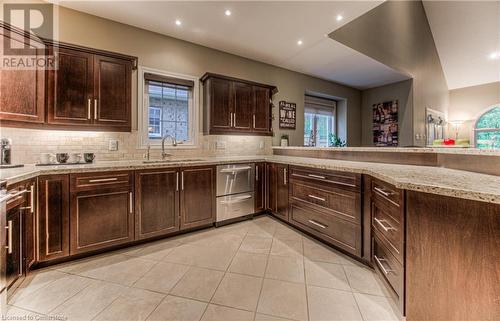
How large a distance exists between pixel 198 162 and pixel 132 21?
2065mm

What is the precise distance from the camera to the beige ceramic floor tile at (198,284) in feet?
5.21

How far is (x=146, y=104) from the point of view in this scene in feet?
9.68

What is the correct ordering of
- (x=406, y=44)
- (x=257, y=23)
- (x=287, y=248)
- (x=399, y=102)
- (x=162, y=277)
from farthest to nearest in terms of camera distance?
1. (x=399, y=102)
2. (x=406, y=44)
3. (x=257, y=23)
4. (x=287, y=248)
5. (x=162, y=277)

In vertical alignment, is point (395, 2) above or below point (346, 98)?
above

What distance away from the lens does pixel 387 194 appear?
1532mm

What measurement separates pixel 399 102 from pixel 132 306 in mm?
6270

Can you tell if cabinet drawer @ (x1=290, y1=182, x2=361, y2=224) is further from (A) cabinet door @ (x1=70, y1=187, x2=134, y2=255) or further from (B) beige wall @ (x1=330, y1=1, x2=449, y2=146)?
(B) beige wall @ (x1=330, y1=1, x2=449, y2=146)

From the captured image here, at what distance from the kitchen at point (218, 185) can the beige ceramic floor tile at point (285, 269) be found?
2cm

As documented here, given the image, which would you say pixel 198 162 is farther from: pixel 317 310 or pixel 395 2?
pixel 395 2

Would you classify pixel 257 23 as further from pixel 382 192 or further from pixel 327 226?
pixel 327 226

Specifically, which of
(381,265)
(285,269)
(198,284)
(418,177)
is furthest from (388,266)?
(198,284)

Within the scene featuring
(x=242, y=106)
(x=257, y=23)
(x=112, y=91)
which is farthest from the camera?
(x=242, y=106)

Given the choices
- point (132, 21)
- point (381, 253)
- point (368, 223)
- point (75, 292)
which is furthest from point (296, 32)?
point (75, 292)

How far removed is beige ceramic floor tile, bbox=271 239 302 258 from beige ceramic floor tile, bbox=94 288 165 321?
3.93ft
